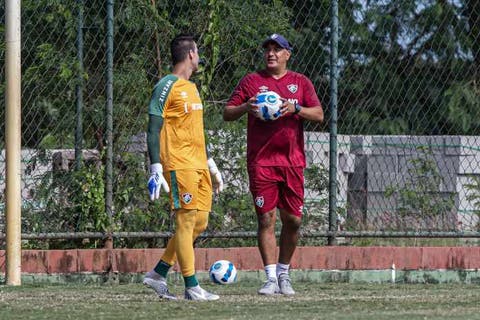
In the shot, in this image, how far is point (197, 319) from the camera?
702 centimetres

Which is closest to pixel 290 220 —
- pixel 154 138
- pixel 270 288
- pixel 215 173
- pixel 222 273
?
pixel 270 288

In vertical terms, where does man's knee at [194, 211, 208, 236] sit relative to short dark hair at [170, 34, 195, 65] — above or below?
below

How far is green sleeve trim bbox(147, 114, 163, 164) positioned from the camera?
810cm

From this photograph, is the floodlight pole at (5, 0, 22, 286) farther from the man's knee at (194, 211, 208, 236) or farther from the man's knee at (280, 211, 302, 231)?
the man's knee at (280, 211, 302, 231)

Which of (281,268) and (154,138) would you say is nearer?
(154,138)

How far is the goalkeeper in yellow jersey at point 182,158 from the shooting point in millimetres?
8227

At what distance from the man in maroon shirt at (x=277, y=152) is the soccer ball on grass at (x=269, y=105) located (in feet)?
0.62

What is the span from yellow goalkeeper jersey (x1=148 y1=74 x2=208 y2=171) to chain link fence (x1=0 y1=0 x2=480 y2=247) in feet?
7.51

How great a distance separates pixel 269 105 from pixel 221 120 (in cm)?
214

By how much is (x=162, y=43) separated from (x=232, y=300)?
10.9 ft

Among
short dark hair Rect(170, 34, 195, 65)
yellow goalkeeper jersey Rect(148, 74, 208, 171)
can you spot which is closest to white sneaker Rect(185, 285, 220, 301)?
yellow goalkeeper jersey Rect(148, 74, 208, 171)

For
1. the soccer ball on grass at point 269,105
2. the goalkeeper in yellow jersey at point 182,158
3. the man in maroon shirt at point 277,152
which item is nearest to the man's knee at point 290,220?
the man in maroon shirt at point 277,152

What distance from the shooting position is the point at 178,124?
834 centimetres

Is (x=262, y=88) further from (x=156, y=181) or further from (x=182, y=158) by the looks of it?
(x=156, y=181)
